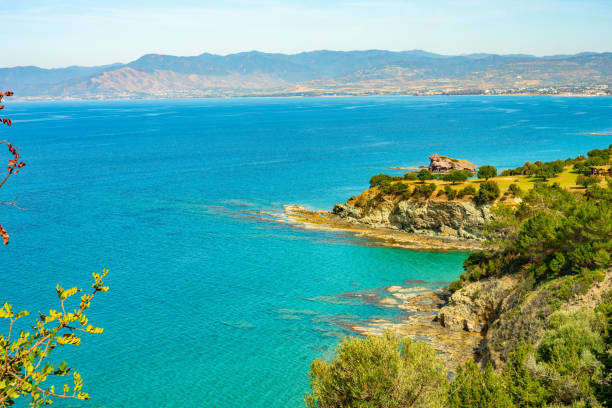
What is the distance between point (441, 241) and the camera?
60469mm

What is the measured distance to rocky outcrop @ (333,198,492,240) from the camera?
201 ft

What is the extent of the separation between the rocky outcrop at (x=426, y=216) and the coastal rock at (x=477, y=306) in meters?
20.7

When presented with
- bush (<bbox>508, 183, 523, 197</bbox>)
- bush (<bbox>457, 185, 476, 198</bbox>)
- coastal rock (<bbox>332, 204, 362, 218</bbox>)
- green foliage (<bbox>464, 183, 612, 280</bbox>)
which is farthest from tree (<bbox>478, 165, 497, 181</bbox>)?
green foliage (<bbox>464, 183, 612, 280</bbox>)

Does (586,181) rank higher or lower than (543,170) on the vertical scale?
lower

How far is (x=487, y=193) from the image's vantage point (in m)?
60.9

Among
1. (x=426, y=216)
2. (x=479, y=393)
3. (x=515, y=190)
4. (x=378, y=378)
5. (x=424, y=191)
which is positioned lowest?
(x=426, y=216)

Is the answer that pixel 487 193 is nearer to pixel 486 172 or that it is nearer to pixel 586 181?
pixel 486 172

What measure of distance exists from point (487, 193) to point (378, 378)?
1804 inches

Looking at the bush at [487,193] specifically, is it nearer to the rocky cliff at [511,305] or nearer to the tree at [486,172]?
the tree at [486,172]

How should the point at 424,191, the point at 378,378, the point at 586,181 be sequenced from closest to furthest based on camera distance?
the point at 378,378 → the point at 586,181 → the point at 424,191

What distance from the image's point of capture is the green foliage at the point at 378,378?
19562 millimetres

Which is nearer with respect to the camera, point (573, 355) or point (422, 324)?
point (573, 355)

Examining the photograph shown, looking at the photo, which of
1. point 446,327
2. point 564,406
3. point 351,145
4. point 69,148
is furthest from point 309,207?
point 69,148

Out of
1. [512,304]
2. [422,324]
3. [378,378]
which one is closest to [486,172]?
[422,324]
